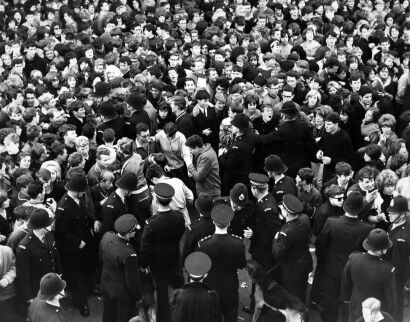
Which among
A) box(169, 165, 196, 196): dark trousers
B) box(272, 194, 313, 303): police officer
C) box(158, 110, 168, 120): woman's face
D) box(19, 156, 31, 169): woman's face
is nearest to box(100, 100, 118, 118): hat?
box(158, 110, 168, 120): woman's face

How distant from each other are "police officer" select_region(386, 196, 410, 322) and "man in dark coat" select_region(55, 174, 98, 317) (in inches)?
127

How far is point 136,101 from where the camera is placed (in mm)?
8633

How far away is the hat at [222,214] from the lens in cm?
587

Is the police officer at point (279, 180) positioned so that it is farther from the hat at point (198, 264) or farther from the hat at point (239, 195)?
the hat at point (198, 264)

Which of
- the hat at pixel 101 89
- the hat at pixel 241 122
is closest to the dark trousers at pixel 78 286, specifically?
the hat at pixel 241 122

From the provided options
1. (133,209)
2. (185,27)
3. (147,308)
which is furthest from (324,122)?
(185,27)

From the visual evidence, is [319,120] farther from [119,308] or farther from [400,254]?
[119,308]

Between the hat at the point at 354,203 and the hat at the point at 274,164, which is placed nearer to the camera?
the hat at the point at 354,203

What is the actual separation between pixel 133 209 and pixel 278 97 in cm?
352

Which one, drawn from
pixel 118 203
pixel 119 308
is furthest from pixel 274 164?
pixel 119 308

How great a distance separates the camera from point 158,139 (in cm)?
825

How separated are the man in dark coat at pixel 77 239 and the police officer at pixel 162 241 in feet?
2.64

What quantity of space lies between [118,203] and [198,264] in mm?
1569

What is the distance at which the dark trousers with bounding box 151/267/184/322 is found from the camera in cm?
656
